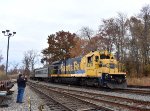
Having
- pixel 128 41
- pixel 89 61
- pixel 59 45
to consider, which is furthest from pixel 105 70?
pixel 59 45

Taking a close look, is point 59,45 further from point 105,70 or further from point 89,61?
point 105,70

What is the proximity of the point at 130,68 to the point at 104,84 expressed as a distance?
866 inches

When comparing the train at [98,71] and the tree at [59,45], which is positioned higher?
the tree at [59,45]

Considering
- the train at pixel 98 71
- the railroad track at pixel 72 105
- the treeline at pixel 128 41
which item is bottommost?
the railroad track at pixel 72 105

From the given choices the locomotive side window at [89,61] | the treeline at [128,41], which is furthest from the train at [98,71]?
the treeline at [128,41]

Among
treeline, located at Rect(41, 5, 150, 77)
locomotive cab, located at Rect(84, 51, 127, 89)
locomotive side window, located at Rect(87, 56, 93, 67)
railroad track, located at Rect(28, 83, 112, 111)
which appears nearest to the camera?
railroad track, located at Rect(28, 83, 112, 111)

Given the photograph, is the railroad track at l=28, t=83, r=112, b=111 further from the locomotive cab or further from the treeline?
the treeline

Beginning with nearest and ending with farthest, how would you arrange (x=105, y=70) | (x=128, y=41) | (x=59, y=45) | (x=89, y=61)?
(x=105, y=70)
(x=89, y=61)
(x=128, y=41)
(x=59, y=45)

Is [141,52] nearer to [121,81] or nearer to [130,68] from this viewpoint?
[130,68]

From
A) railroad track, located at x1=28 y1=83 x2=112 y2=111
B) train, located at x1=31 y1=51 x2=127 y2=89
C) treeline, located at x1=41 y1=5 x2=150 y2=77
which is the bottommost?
railroad track, located at x1=28 y1=83 x2=112 y2=111

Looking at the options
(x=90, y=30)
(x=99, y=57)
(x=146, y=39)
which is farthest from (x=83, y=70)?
(x=90, y=30)

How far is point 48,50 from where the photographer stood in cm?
8112

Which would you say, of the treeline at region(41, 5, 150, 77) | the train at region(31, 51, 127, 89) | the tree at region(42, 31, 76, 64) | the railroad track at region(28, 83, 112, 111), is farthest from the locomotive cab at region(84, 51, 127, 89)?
the tree at region(42, 31, 76, 64)

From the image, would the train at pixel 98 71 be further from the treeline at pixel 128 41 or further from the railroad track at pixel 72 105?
the treeline at pixel 128 41
